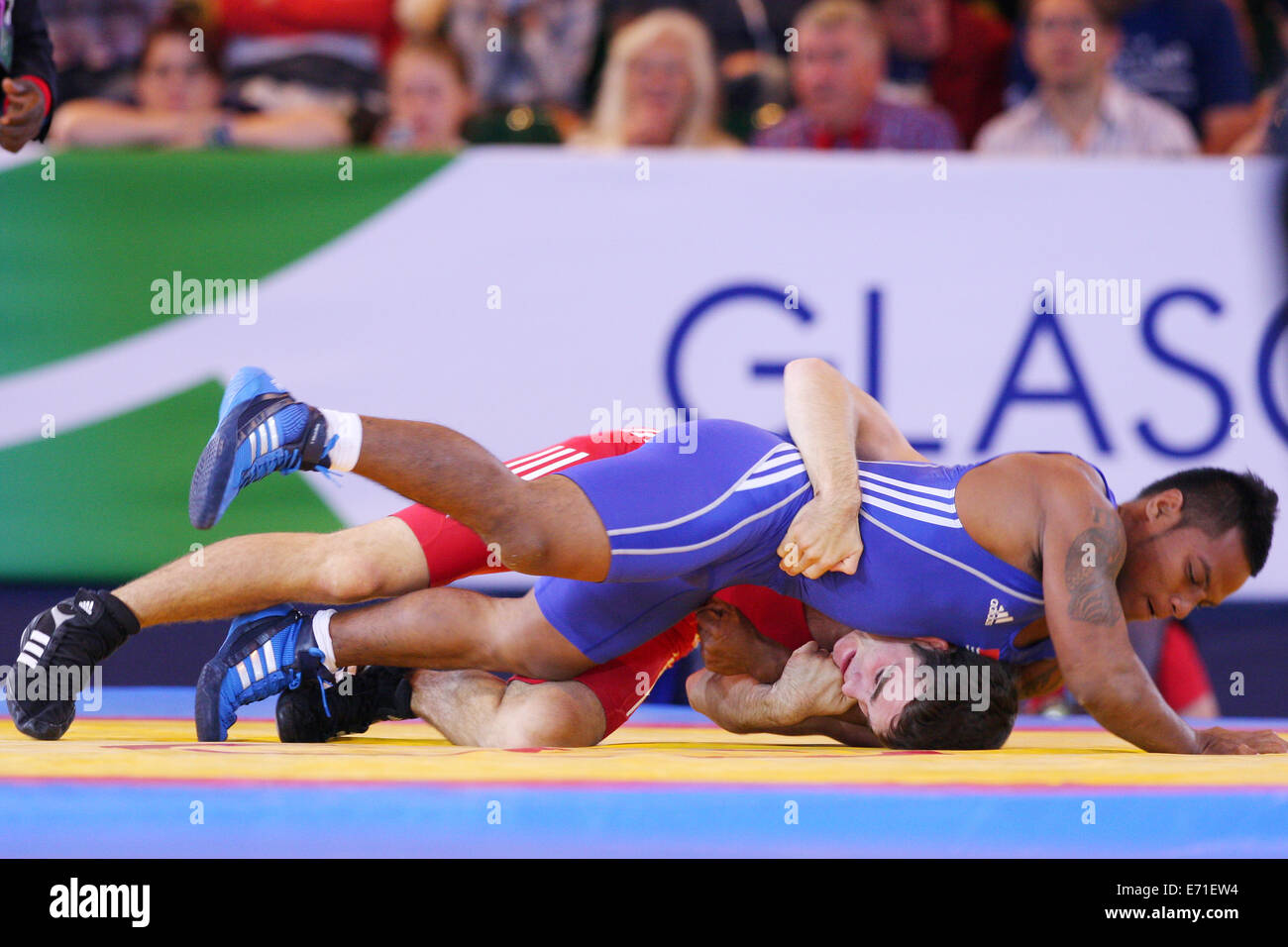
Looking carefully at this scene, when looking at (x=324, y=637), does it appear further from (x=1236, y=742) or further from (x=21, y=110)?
(x=1236, y=742)

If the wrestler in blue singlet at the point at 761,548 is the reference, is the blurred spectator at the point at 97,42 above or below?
above

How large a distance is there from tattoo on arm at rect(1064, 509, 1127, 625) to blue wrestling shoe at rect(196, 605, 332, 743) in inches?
59.4

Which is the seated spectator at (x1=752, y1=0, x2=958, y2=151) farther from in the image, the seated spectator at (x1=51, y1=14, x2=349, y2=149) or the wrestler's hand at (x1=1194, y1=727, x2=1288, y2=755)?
the wrestler's hand at (x1=1194, y1=727, x2=1288, y2=755)

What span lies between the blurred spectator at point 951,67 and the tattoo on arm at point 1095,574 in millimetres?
3035

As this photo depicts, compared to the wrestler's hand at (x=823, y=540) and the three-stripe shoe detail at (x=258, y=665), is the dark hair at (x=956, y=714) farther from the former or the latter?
the three-stripe shoe detail at (x=258, y=665)

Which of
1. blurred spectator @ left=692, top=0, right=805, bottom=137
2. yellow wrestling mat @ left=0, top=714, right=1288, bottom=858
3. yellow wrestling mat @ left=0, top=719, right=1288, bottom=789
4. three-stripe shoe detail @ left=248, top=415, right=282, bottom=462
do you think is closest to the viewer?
yellow wrestling mat @ left=0, top=714, right=1288, bottom=858

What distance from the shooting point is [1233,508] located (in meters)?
2.60

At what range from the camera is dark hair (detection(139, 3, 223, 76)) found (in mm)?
4720

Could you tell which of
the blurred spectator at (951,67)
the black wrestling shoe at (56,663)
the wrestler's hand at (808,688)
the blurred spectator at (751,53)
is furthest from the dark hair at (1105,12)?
the black wrestling shoe at (56,663)

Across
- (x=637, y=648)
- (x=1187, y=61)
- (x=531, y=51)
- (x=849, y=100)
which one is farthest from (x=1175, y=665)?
(x=531, y=51)

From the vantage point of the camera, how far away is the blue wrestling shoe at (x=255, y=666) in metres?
2.65

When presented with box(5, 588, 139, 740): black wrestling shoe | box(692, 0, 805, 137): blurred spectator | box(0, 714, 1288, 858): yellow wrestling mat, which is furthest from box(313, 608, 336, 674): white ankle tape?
box(692, 0, 805, 137): blurred spectator
